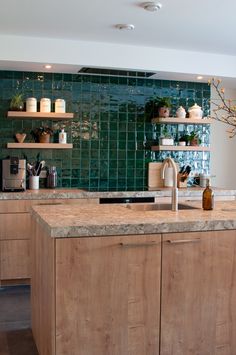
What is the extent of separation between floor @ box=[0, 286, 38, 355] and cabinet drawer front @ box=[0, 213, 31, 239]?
54cm

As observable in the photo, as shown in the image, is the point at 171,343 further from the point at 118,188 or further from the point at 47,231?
the point at 118,188

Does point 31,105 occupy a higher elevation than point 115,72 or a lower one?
lower

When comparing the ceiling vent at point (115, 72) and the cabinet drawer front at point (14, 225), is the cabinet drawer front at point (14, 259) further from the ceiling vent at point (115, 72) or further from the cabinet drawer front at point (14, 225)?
the ceiling vent at point (115, 72)

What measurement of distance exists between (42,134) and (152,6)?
77.7 inches

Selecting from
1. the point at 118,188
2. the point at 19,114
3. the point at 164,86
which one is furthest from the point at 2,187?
the point at 164,86

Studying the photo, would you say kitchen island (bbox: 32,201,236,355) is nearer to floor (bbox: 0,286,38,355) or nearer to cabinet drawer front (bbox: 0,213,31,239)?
floor (bbox: 0,286,38,355)

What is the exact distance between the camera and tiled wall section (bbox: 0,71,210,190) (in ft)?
15.9

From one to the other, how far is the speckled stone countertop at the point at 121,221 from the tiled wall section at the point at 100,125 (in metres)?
2.21

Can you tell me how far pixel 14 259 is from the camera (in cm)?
420

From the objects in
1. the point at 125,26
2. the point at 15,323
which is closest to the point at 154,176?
the point at 125,26

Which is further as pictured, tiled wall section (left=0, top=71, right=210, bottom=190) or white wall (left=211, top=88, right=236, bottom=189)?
white wall (left=211, top=88, right=236, bottom=189)

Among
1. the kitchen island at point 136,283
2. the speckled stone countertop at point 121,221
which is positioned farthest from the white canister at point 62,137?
the kitchen island at point 136,283

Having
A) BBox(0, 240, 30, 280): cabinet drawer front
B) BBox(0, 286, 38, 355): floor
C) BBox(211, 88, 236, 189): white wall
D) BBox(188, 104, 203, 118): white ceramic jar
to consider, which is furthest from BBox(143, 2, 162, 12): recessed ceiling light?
BBox(211, 88, 236, 189): white wall

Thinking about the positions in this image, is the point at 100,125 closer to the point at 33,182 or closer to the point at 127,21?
the point at 33,182
